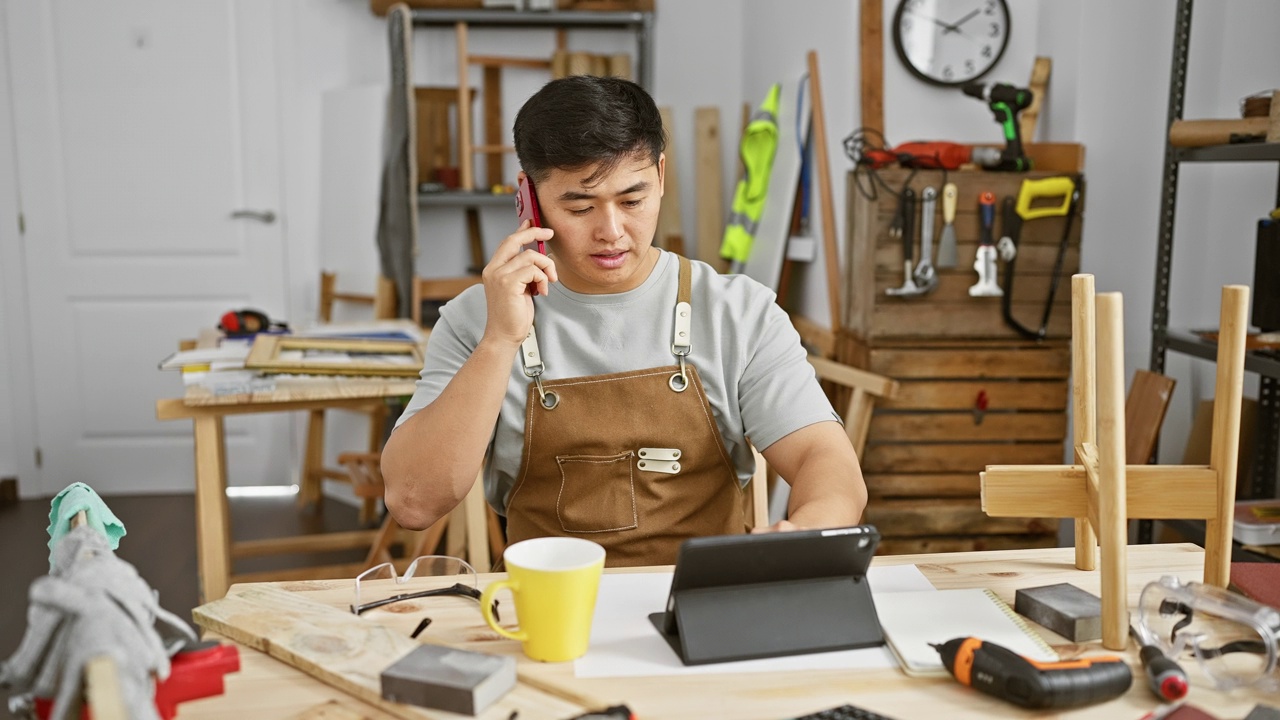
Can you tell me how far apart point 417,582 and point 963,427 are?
194cm

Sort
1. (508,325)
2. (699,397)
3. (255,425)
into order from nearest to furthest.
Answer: (508,325) → (699,397) → (255,425)

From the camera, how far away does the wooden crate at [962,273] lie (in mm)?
2756

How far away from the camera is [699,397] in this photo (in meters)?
1.60

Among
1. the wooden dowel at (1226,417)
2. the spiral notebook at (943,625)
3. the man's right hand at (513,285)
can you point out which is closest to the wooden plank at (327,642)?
the spiral notebook at (943,625)

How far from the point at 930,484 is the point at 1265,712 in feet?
6.42

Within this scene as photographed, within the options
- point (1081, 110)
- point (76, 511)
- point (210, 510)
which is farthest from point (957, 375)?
point (76, 511)

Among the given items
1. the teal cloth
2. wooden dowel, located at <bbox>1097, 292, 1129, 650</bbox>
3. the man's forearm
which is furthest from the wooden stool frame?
the teal cloth

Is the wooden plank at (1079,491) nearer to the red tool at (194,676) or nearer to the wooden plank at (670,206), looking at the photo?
the red tool at (194,676)

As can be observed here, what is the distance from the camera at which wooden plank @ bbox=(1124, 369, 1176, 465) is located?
2.59 metres

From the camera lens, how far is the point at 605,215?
1.48 m

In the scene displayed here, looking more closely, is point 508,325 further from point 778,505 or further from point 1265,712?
point 778,505

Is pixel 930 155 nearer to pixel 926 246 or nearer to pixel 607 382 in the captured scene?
pixel 926 246

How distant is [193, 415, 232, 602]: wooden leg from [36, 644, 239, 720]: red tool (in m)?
1.61

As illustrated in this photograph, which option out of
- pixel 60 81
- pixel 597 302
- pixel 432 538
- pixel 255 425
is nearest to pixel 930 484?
pixel 432 538
